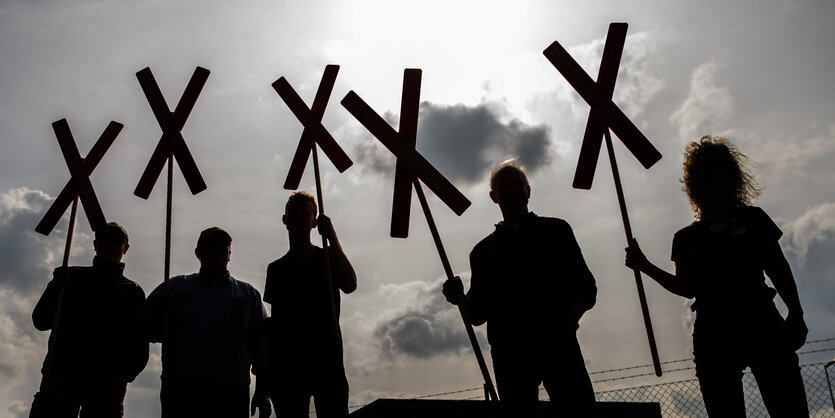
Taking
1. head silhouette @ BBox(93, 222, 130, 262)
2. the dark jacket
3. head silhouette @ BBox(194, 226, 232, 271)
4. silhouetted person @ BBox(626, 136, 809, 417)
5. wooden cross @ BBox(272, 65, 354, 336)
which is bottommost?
silhouetted person @ BBox(626, 136, 809, 417)

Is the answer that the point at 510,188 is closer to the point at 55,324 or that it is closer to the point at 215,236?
the point at 215,236

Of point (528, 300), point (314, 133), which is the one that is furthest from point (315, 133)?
point (528, 300)

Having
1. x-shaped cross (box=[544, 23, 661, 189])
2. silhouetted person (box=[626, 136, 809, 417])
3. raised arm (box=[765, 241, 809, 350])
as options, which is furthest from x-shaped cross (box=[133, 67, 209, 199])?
raised arm (box=[765, 241, 809, 350])

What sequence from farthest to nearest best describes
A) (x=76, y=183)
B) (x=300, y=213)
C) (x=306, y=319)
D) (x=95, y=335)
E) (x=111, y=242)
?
(x=76, y=183)
(x=111, y=242)
(x=95, y=335)
(x=300, y=213)
(x=306, y=319)

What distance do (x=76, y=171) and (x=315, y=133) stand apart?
227 cm

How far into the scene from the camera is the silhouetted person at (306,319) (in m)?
3.71

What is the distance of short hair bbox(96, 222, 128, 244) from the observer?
4.88m

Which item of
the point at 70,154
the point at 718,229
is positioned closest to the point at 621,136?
the point at 718,229

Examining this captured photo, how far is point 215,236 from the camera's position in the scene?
4.71 meters

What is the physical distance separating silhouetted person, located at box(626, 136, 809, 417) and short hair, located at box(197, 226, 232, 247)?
10.2 ft

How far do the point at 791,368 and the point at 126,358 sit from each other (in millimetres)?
4159

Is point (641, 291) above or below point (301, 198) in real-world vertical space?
below

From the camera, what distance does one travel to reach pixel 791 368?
109 inches

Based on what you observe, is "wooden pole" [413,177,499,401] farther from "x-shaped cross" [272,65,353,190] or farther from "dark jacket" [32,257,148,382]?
"dark jacket" [32,257,148,382]
